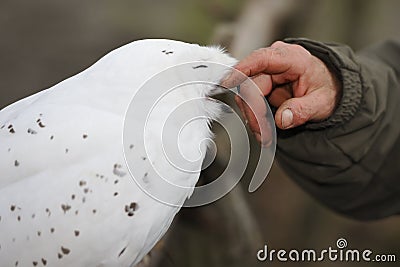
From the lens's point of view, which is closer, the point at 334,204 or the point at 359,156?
the point at 359,156

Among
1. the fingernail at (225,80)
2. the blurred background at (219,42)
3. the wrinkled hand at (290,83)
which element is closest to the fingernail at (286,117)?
the wrinkled hand at (290,83)

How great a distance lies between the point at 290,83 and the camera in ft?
4.76

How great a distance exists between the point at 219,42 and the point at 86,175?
4.19 feet

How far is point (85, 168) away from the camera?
43.8 inches

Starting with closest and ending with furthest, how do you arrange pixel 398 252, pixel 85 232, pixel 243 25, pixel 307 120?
pixel 85 232 → pixel 307 120 → pixel 243 25 → pixel 398 252

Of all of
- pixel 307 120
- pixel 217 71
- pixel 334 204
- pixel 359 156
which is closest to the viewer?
pixel 217 71

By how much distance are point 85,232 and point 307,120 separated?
0.53 meters

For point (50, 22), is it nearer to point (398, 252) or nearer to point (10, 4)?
point (10, 4)

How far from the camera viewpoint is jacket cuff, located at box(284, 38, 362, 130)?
1.44 m

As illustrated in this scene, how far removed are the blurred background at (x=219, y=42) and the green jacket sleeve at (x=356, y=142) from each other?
0.35m

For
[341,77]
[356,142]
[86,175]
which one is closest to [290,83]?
[341,77]

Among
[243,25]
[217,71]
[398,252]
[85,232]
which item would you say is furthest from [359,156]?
[398,252]

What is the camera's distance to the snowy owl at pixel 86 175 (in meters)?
1.11

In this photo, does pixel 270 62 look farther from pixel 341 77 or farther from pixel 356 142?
pixel 356 142
